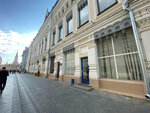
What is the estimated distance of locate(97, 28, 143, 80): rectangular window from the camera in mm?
3789

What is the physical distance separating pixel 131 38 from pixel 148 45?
966 millimetres

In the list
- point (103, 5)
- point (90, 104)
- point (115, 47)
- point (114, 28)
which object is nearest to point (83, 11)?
point (103, 5)

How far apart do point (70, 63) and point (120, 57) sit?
17.4 ft

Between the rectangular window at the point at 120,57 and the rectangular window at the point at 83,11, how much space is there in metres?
3.38

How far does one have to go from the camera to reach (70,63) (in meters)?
8.14

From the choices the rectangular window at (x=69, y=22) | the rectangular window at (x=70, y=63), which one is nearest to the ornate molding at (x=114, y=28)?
the rectangular window at (x=70, y=63)

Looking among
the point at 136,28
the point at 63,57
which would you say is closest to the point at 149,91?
the point at 136,28

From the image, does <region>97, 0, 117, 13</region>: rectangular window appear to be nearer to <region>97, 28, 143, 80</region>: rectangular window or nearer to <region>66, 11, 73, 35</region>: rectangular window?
<region>97, 28, 143, 80</region>: rectangular window

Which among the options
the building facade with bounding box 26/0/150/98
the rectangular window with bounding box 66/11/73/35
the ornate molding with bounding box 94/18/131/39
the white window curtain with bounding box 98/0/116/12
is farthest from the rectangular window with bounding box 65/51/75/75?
the white window curtain with bounding box 98/0/116/12

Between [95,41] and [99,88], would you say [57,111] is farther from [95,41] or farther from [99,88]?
[95,41]

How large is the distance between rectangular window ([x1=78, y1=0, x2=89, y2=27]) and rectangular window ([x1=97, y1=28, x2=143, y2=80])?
3380 mm

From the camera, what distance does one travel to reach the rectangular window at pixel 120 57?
379 centimetres

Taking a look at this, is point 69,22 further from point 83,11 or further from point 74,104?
point 74,104

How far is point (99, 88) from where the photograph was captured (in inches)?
185
